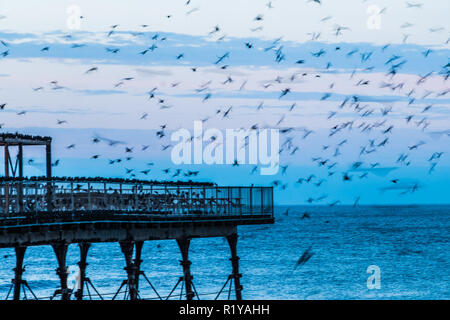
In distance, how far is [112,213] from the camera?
39.1 metres

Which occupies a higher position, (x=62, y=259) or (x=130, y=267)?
(x=62, y=259)

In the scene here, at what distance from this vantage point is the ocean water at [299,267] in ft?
279

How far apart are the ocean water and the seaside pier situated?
57.6 feet

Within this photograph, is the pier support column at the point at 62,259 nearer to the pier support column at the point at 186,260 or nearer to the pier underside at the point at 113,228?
the pier underside at the point at 113,228

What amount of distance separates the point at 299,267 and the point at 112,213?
71520 mm

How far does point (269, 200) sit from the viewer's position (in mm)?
44719

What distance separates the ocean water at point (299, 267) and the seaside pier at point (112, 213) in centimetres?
1756

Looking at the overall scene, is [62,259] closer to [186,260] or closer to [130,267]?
[130,267]

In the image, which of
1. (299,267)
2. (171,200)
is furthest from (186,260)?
(299,267)

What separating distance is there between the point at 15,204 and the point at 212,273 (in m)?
65.9

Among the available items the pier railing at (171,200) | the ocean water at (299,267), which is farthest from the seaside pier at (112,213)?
the ocean water at (299,267)

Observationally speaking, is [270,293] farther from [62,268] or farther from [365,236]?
[365,236]
